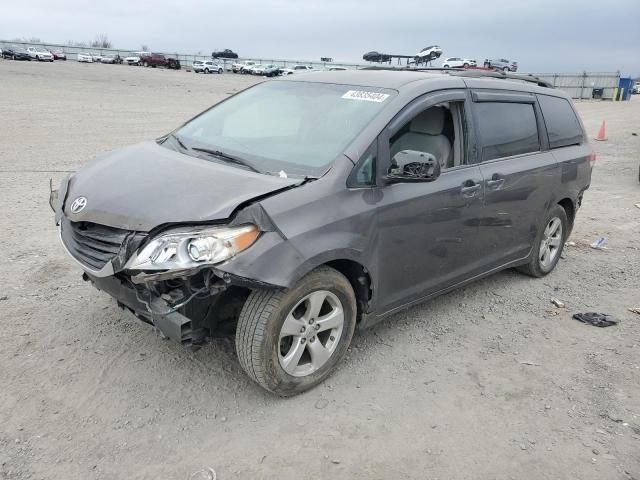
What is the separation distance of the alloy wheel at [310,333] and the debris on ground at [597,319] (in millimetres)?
2422

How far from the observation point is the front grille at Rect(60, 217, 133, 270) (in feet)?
10.3

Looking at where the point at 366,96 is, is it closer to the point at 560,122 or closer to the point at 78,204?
the point at 78,204

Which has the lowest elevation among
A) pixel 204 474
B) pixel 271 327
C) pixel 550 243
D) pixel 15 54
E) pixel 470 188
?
pixel 204 474

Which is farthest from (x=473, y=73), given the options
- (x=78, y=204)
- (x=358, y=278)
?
(x=78, y=204)

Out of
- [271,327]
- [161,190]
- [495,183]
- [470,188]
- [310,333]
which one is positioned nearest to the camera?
[271,327]

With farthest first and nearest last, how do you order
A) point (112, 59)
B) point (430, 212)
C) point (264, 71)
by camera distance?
1. point (112, 59)
2. point (264, 71)
3. point (430, 212)

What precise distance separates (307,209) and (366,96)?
114 cm

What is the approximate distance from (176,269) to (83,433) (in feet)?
3.38

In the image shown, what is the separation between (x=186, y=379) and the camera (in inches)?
137

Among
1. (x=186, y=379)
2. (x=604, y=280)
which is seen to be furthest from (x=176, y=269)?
(x=604, y=280)

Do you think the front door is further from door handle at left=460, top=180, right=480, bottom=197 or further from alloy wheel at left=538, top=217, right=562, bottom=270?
alloy wheel at left=538, top=217, right=562, bottom=270

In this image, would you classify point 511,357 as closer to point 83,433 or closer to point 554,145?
point 554,145

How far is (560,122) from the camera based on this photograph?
540 centimetres

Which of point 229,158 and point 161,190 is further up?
point 229,158
